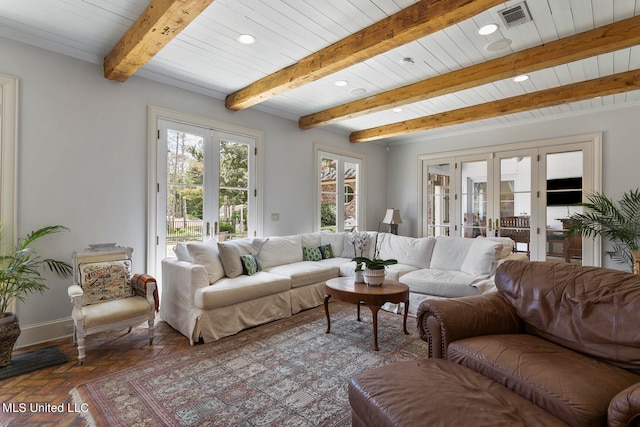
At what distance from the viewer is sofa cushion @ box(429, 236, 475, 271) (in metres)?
3.90

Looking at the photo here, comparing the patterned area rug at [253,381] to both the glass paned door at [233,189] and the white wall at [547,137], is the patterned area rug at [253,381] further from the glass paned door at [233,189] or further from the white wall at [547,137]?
the white wall at [547,137]

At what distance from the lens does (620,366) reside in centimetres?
156

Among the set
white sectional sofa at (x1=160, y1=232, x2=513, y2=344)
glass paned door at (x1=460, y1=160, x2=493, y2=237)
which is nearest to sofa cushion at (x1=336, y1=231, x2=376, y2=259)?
white sectional sofa at (x1=160, y1=232, x2=513, y2=344)

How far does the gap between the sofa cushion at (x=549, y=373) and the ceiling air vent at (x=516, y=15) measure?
7.56ft

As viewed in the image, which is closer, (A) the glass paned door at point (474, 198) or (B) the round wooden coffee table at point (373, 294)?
(B) the round wooden coffee table at point (373, 294)

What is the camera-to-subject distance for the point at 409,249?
4.39 meters

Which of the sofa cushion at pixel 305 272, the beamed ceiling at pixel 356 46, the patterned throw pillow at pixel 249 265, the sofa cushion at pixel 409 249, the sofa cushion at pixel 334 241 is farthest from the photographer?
the sofa cushion at pixel 334 241

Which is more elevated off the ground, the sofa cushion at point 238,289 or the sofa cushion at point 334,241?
the sofa cushion at point 334,241

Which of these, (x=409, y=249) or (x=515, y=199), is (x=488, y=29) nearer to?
(x=409, y=249)

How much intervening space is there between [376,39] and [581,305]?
2.26 meters

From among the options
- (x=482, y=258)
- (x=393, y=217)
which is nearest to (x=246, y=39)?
(x=482, y=258)

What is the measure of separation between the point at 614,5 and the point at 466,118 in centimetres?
231

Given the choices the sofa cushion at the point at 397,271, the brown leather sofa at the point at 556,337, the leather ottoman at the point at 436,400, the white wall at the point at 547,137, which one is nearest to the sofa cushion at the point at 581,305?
the brown leather sofa at the point at 556,337

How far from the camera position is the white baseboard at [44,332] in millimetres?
2785
